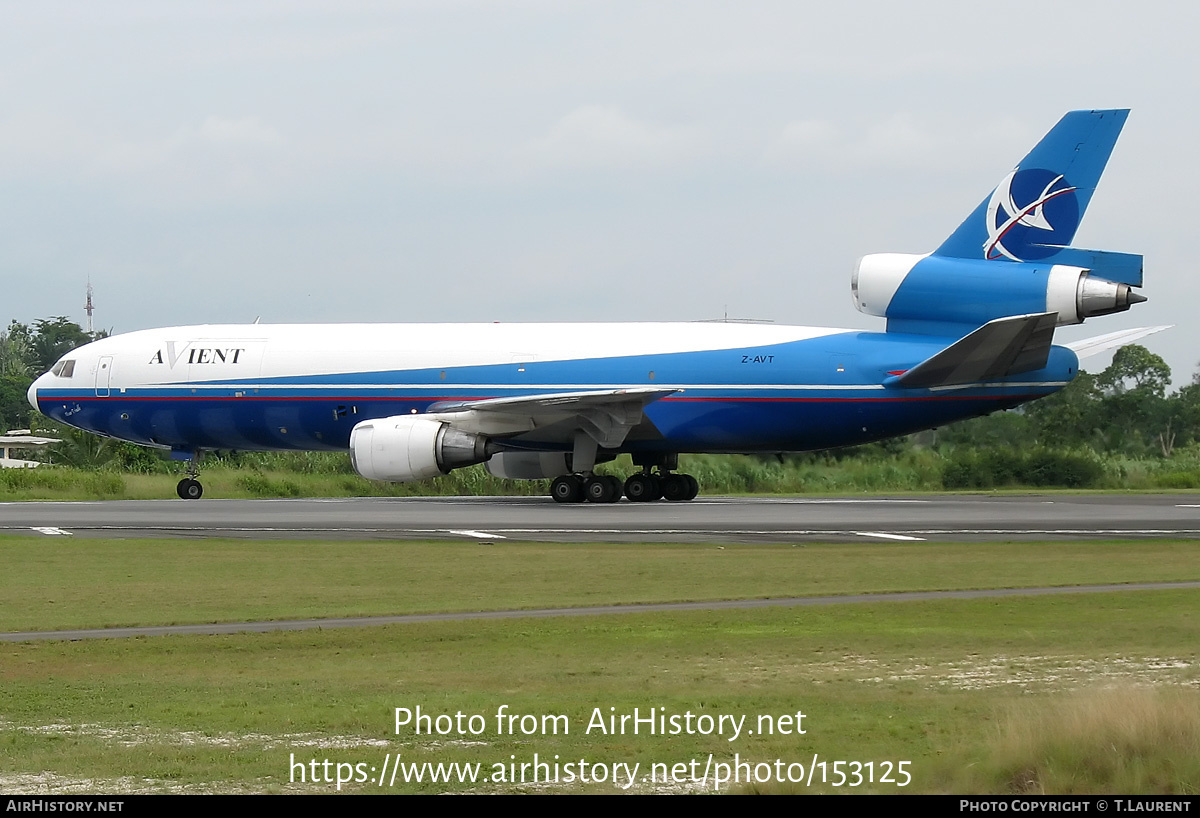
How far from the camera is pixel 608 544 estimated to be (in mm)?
24922

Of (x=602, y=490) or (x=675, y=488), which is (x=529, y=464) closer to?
(x=602, y=490)

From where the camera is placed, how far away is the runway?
2644 cm

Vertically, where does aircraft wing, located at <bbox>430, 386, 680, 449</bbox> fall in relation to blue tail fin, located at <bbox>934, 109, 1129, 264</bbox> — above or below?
below

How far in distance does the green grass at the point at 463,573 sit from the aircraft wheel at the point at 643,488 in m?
14.0

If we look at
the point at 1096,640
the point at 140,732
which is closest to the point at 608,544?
the point at 1096,640

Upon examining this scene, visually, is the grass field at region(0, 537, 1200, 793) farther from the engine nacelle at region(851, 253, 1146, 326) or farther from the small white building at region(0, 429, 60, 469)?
the small white building at region(0, 429, 60, 469)

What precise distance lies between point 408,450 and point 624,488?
673 cm

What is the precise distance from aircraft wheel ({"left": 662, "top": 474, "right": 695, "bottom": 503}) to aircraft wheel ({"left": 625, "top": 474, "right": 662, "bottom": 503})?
22 centimetres

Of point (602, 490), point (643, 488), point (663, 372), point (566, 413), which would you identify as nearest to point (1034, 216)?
point (663, 372)

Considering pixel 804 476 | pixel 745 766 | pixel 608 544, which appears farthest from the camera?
pixel 804 476

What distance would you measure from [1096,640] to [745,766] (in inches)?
262

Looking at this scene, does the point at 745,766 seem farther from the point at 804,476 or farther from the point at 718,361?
the point at 804,476

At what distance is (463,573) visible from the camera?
67.2ft

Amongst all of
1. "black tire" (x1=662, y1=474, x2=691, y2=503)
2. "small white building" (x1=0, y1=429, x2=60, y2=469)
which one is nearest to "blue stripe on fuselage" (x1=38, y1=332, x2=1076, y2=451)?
"black tire" (x1=662, y1=474, x2=691, y2=503)
